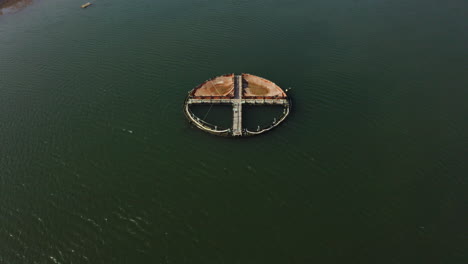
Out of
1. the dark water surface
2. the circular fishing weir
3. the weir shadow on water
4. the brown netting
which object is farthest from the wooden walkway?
the dark water surface

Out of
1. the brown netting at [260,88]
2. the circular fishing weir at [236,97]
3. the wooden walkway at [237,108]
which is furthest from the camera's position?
the brown netting at [260,88]

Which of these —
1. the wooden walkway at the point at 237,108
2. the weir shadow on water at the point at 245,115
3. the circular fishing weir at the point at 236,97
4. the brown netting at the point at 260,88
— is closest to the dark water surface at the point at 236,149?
the circular fishing weir at the point at 236,97

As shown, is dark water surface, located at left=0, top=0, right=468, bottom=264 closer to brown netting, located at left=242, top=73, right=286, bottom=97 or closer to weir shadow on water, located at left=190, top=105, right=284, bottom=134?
weir shadow on water, located at left=190, top=105, right=284, bottom=134

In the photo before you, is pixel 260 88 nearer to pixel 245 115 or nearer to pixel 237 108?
pixel 237 108

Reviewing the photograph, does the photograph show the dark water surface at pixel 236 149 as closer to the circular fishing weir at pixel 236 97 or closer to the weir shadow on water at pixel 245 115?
the circular fishing weir at pixel 236 97

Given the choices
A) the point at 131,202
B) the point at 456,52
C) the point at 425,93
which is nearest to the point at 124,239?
the point at 131,202

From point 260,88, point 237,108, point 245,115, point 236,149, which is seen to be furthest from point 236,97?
point 236,149

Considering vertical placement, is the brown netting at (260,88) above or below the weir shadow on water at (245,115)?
above
